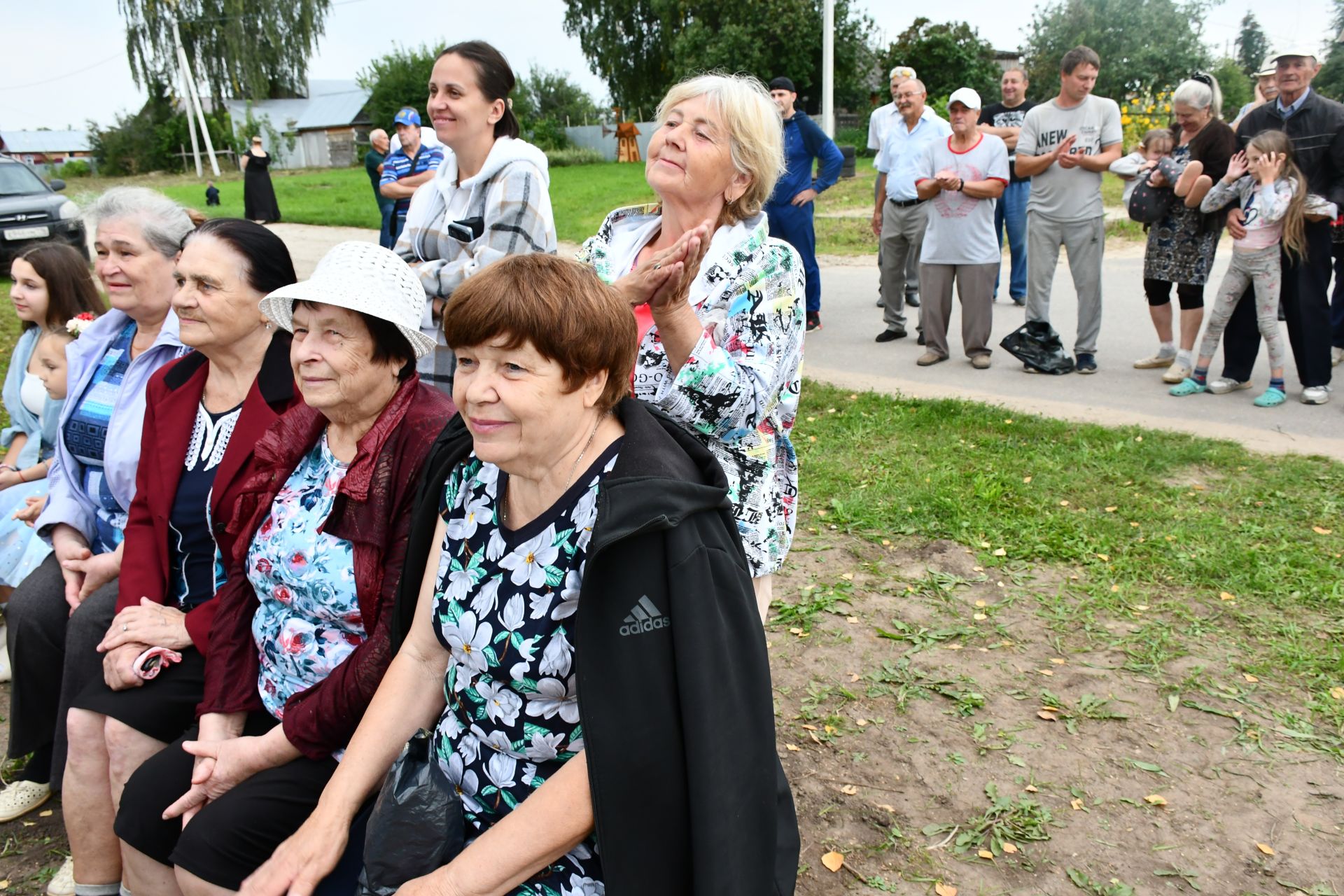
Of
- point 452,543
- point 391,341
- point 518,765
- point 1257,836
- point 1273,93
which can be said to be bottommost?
point 1257,836

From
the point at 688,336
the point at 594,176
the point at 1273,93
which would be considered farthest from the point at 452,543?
the point at 594,176

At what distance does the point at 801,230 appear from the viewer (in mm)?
8852

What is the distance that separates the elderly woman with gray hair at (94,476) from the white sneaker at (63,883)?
1.03 ft

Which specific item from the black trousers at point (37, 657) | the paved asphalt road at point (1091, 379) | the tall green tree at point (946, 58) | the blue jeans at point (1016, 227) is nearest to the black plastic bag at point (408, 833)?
the black trousers at point (37, 657)

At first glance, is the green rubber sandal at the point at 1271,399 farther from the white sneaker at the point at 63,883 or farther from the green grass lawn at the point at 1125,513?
the white sneaker at the point at 63,883

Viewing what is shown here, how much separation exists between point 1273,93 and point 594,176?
26.3 m

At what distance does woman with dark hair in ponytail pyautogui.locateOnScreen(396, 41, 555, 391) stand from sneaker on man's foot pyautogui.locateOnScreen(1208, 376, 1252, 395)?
510 cm

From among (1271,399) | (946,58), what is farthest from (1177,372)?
(946,58)

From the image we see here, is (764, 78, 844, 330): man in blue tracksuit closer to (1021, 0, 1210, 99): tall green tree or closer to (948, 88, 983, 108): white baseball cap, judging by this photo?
(948, 88, 983, 108): white baseball cap

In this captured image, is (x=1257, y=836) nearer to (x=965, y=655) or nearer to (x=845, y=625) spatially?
(x=965, y=655)

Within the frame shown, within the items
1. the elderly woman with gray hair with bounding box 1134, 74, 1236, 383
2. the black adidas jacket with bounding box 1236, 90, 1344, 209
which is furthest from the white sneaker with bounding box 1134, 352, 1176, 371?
the black adidas jacket with bounding box 1236, 90, 1344, 209

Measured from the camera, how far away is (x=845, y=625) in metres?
4.24

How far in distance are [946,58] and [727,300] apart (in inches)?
1243

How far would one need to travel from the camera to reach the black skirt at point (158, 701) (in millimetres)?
2693
